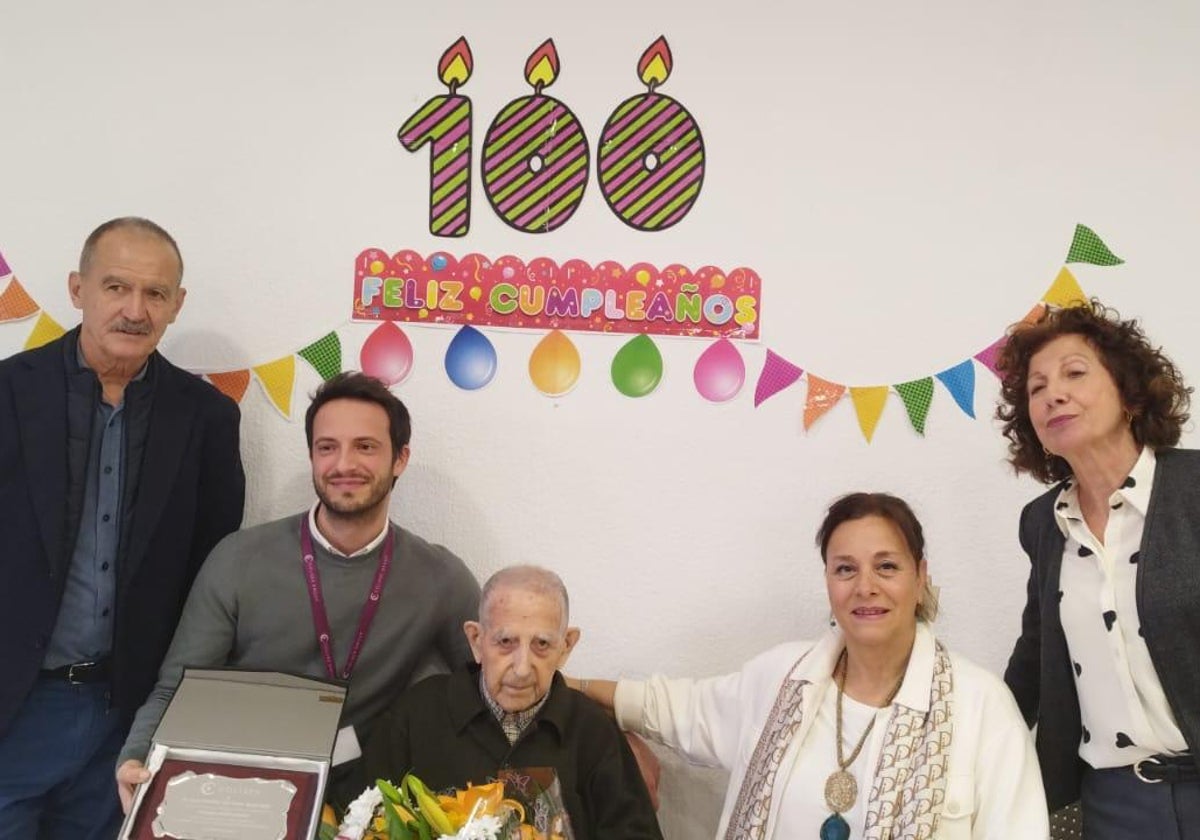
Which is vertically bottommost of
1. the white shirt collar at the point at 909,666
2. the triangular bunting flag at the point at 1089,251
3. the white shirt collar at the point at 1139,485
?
the white shirt collar at the point at 909,666

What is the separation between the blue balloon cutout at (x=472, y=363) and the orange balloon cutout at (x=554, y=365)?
0.36 ft

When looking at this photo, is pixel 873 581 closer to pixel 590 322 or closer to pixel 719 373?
pixel 719 373

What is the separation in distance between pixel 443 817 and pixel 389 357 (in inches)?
53.6

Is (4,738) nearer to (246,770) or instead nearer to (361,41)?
(246,770)

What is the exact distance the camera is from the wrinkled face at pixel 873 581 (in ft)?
6.65

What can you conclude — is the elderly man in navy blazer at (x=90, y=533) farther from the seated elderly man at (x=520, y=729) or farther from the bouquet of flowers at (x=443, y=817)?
the bouquet of flowers at (x=443, y=817)

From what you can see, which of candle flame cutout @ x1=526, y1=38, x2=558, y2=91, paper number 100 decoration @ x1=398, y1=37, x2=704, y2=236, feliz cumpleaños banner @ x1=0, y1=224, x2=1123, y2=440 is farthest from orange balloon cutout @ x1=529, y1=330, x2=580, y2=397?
candle flame cutout @ x1=526, y1=38, x2=558, y2=91

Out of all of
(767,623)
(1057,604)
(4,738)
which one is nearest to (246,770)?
(4,738)

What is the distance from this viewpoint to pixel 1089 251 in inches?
104

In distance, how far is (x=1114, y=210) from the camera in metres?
2.66

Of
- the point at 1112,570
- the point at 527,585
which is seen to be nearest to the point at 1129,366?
the point at 1112,570

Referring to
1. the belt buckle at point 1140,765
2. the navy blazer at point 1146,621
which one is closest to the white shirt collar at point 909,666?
the navy blazer at point 1146,621

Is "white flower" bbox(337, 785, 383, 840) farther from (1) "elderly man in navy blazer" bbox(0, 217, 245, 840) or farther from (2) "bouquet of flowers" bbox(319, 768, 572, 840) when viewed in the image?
(1) "elderly man in navy blazer" bbox(0, 217, 245, 840)

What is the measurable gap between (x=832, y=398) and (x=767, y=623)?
59 centimetres
